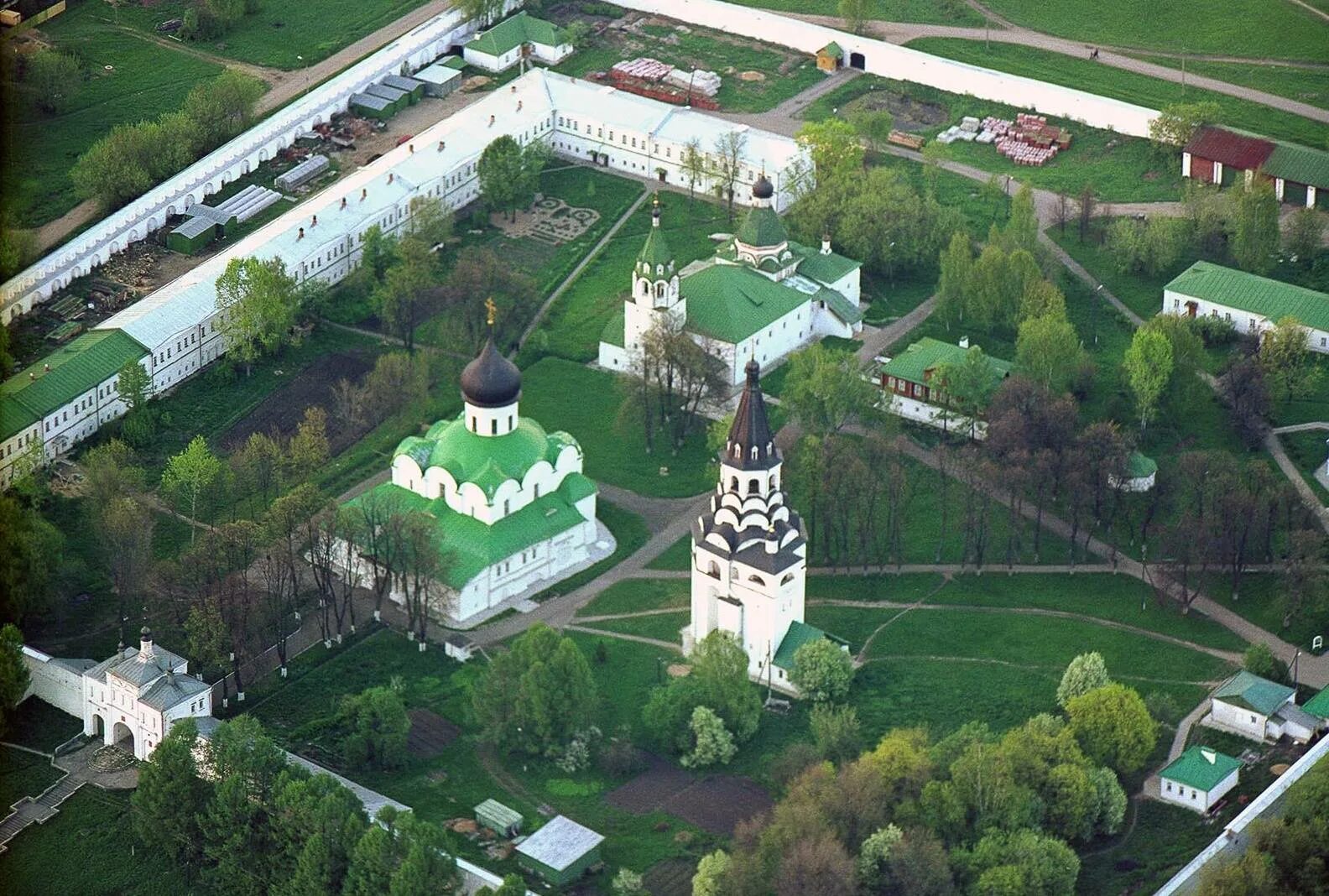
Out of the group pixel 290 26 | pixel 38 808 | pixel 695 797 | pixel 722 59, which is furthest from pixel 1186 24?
pixel 38 808

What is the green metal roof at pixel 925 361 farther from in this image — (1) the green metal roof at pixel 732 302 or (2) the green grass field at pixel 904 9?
(2) the green grass field at pixel 904 9

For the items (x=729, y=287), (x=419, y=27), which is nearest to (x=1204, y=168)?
(x=729, y=287)

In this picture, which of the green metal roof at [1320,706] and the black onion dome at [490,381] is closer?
the green metal roof at [1320,706]

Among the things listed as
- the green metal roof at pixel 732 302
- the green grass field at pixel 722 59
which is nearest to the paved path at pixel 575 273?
the green metal roof at pixel 732 302

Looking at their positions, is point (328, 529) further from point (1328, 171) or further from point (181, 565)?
point (1328, 171)

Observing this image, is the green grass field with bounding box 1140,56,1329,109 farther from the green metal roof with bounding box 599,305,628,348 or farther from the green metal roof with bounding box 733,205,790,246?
the green metal roof with bounding box 599,305,628,348

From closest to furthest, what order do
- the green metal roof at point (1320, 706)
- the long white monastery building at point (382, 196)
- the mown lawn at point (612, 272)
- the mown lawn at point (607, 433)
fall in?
the green metal roof at point (1320, 706), the mown lawn at point (607, 433), the long white monastery building at point (382, 196), the mown lawn at point (612, 272)

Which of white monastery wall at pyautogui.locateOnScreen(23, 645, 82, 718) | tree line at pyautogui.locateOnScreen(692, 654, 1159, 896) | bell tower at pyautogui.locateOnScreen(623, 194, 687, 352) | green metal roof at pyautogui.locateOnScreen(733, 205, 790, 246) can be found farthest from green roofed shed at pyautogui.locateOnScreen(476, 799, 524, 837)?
green metal roof at pyautogui.locateOnScreen(733, 205, 790, 246)

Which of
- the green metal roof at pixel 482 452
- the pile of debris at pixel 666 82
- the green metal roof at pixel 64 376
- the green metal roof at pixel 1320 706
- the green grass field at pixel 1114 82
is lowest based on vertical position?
the green metal roof at pixel 1320 706
